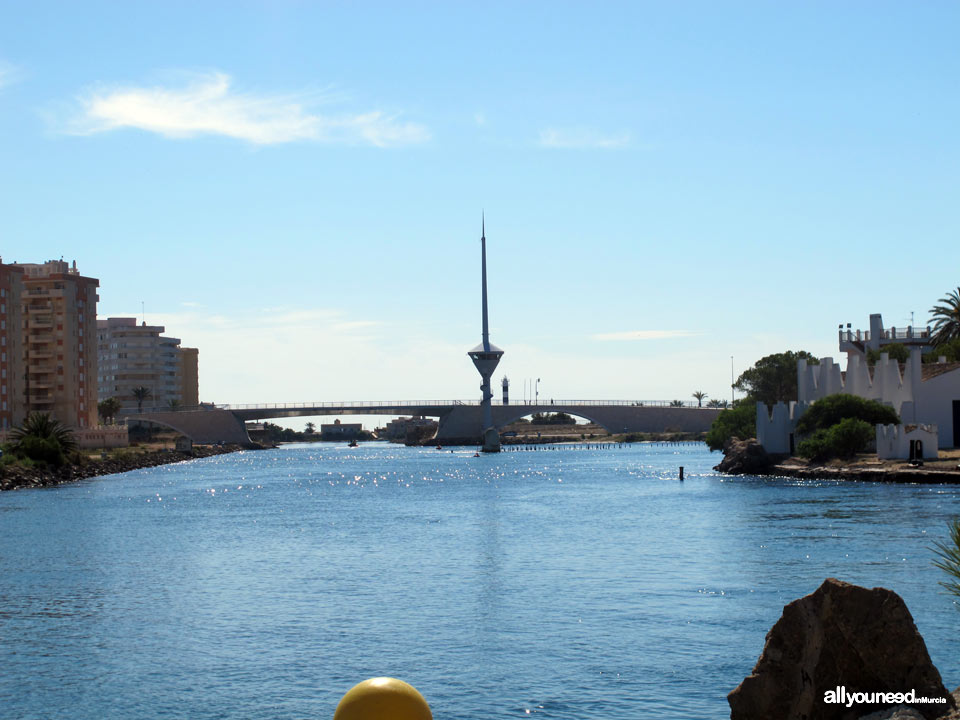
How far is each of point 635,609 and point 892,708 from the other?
16.9 meters

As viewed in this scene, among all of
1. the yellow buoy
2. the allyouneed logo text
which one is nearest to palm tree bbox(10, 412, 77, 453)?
the allyouneed logo text

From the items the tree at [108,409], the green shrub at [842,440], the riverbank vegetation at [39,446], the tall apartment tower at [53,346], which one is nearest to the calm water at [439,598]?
the green shrub at [842,440]

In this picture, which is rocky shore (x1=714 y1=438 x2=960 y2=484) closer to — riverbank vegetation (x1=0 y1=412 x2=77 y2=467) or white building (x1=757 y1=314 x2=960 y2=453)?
white building (x1=757 y1=314 x2=960 y2=453)

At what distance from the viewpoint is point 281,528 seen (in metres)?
59.4

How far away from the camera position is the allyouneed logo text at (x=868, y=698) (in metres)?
14.7

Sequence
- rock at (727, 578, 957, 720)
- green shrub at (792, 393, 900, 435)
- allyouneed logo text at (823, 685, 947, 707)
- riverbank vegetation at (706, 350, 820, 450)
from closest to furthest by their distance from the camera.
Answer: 1. allyouneed logo text at (823, 685, 947, 707)
2. rock at (727, 578, 957, 720)
3. green shrub at (792, 393, 900, 435)
4. riverbank vegetation at (706, 350, 820, 450)

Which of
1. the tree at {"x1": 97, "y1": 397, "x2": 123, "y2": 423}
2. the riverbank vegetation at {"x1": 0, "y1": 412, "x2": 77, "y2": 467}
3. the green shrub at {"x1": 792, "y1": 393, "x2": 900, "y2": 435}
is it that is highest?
the tree at {"x1": 97, "y1": 397, "x2": 123, "y2": 423}

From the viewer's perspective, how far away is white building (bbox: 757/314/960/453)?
294 feet

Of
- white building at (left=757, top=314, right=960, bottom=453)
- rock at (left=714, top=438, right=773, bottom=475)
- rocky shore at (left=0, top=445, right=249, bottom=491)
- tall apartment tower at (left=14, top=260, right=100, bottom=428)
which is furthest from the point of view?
tall apartment tower at (left=14, top=260, right=100, bottom=428)

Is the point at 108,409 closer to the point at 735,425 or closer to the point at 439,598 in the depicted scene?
the point at 735,425

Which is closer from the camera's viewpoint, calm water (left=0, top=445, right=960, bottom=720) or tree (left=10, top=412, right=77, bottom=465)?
calm water (left=0, top=445, right=960, bottom=720)

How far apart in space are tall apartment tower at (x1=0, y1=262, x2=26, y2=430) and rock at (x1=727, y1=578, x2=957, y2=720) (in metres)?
127

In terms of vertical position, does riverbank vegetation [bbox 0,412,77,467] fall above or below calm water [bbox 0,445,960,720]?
above

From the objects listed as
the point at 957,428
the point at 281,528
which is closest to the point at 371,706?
the point at 281,528
